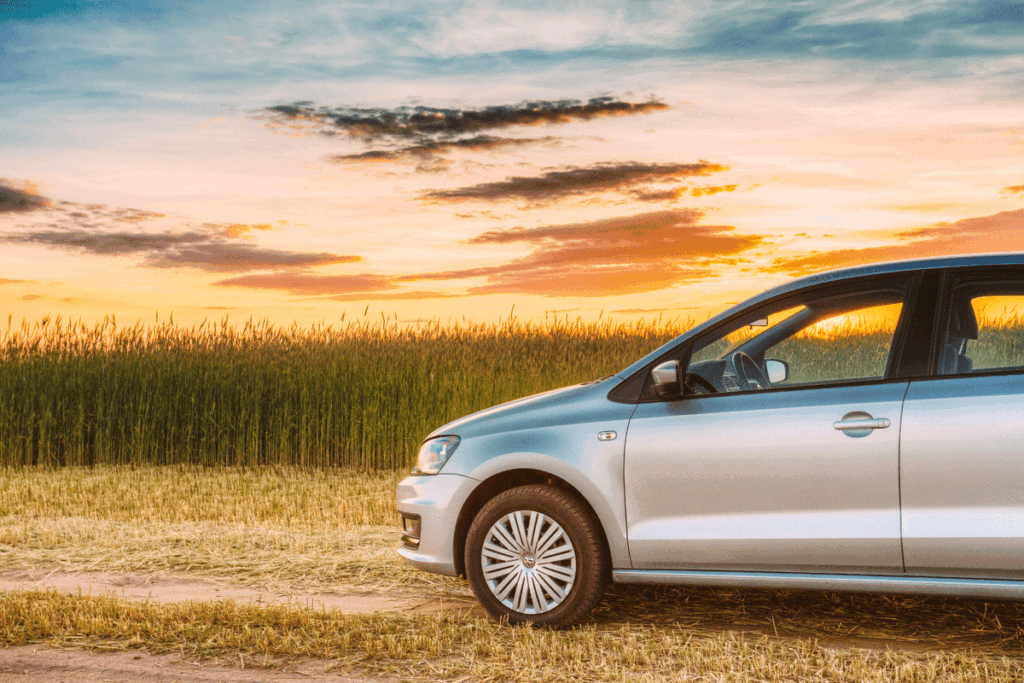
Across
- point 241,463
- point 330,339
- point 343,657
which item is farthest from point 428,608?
point 330,339

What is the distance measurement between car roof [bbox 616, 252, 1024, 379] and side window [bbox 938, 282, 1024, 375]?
134mm

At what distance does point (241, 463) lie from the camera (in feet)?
58.9

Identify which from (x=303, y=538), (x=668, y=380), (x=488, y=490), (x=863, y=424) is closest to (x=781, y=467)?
(x=863, y=424)

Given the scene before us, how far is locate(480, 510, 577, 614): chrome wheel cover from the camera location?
5.86 m

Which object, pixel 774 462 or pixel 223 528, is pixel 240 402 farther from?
pixel 774 462

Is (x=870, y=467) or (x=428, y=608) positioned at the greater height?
(x=870, y=467)

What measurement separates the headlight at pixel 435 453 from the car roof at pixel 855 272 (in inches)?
43.2

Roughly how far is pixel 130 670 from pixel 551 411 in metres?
2.66

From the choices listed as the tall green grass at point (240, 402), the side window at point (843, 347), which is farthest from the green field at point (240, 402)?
the side window at point (843, 347)

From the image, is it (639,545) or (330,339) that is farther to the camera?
(330,339)

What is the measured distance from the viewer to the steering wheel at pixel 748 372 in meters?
6.00

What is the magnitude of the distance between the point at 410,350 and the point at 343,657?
1718 centimetres

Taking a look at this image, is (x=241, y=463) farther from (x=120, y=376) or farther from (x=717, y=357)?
(x=717, y=357)

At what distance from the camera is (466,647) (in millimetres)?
5746
